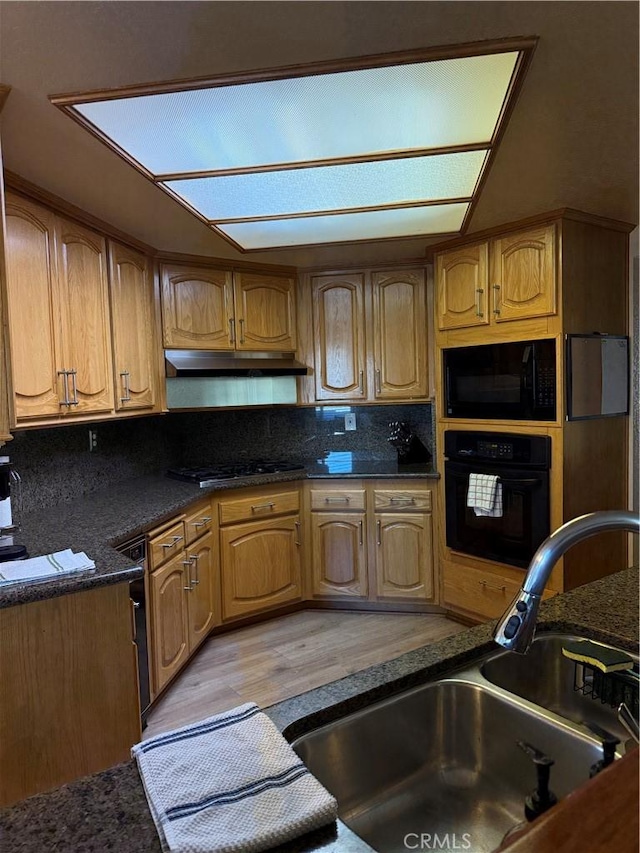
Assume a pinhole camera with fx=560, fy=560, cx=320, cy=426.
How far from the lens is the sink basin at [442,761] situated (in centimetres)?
88

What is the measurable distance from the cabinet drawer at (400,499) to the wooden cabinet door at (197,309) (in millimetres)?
1287

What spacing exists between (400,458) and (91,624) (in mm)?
2419

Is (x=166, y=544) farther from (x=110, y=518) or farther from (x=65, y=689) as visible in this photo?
(x=65, y=689)

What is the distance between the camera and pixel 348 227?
8.79 feet

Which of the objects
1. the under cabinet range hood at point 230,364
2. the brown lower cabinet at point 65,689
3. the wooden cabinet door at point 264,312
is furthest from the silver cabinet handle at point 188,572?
the wooden cabinet door at point 264,312

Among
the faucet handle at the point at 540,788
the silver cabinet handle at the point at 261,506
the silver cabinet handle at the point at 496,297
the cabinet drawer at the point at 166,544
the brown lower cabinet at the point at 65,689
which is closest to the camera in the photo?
the faucet handle at the point at 540,788

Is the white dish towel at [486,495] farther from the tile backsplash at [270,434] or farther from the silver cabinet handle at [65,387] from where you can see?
the silver cabinet handle at [65,387]

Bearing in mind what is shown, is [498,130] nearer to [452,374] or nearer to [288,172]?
[288,172]

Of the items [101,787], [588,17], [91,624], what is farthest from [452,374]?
[101,787]

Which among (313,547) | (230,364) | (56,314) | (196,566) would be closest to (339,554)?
(313,547)

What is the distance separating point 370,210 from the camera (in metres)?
2.39

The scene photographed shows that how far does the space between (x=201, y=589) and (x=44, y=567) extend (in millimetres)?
1290

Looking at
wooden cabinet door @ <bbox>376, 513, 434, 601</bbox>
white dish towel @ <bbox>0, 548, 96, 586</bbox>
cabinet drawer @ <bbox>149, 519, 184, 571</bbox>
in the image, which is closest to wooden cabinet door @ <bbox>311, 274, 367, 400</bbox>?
wooden cabinet door @ <bbox>376, 513, 434, 601</bbox>

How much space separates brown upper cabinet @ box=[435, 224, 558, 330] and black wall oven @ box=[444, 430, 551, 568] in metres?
0.63
